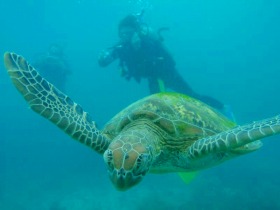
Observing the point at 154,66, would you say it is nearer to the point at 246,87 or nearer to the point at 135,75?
the point at 135,75

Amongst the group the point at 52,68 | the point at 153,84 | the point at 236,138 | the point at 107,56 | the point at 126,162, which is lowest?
the point at 153,84

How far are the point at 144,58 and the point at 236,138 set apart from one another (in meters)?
7.43

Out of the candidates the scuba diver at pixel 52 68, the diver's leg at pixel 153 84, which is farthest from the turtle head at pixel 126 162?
the scuba diver at pixel 52 68

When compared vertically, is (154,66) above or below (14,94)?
above

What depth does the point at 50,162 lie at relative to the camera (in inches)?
806

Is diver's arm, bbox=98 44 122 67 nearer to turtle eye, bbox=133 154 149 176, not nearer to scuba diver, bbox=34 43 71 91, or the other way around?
scuba diver, bbox=34 43 71 91

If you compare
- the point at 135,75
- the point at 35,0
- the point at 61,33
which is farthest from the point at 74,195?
the point at 61,33

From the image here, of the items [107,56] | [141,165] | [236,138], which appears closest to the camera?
[141,165]

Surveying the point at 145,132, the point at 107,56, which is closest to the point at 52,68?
the point at 107,56

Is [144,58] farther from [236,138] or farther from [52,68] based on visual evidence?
[52,68]

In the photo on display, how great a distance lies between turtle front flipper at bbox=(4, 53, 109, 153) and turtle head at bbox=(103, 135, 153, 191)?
2.69 feet

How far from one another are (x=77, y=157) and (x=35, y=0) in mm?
43289

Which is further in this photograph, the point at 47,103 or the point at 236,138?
the point at 47,103

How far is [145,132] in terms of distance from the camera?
3.87 m
